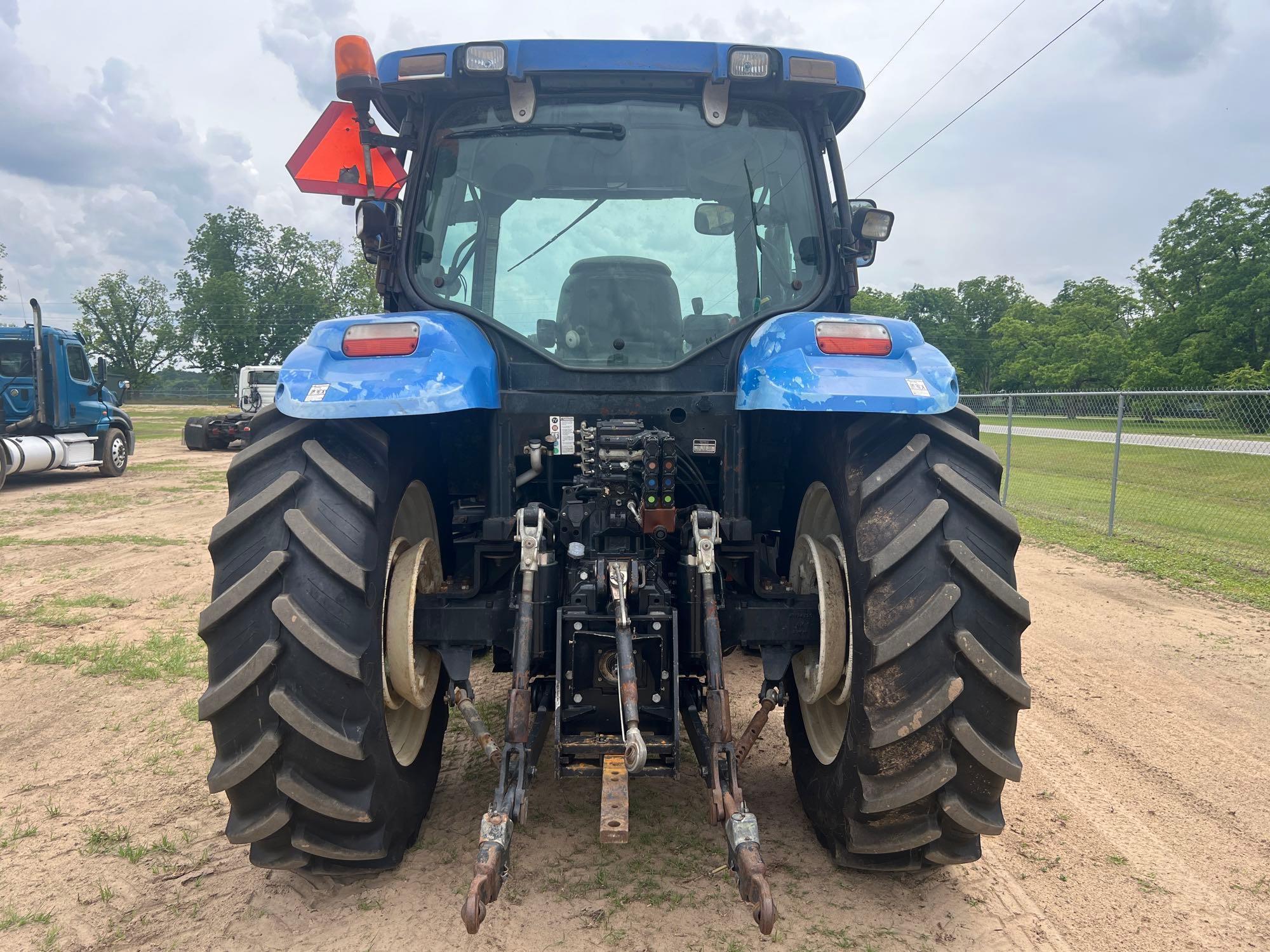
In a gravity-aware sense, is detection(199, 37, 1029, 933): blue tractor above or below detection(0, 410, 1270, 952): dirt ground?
above

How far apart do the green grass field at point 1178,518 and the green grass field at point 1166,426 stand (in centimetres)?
32

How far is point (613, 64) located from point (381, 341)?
55.3 inches

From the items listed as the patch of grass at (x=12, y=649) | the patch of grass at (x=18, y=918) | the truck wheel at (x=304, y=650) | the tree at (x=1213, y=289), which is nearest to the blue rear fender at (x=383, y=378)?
the truck wheel at (x=304, y=650)

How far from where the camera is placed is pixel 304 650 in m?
2.27

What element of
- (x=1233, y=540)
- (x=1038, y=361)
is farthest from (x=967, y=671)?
(x=1038, y=361)

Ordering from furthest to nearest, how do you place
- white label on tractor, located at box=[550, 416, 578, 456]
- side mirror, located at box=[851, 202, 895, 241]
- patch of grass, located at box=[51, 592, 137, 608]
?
patch of grass, located at box=[51, 592, 137, 608]
side mirror, located at box=[851, 202, 895, 241]
white label on tractor, located at box=[550, 416, 578, 456]

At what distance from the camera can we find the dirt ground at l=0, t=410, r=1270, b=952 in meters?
2.46

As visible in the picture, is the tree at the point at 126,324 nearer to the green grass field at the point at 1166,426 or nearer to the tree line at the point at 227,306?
the tree line at the point at 227,306

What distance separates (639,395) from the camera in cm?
298

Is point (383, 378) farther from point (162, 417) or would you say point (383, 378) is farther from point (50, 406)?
point (162, 417)

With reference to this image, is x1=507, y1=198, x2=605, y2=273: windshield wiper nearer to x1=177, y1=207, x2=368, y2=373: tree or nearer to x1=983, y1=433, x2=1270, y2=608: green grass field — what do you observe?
x1=983, y1=433, x2=1270, y2=608: green grass field

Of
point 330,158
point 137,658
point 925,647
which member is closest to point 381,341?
point 925,647

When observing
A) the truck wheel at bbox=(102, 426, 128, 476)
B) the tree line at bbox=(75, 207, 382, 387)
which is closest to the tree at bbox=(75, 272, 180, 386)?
the tree line at bbox=(75, 207, 382, 387)

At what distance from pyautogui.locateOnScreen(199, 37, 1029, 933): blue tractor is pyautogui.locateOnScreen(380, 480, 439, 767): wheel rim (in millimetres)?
13
